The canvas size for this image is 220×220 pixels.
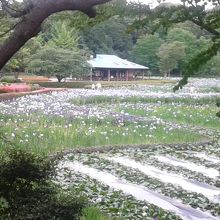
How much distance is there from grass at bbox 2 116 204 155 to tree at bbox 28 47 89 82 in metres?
26.3

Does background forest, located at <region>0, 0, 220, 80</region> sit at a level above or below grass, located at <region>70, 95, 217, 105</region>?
above

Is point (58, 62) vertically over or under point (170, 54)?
under

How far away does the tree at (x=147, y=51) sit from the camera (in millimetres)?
60906

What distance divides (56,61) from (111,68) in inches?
563

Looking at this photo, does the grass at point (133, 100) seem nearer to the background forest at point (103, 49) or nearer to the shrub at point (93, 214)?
the background forest at point (103, 49)

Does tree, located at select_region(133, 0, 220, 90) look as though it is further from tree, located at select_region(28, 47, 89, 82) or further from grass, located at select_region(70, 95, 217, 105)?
tree, located at select_region(28, 47, 89, 82)

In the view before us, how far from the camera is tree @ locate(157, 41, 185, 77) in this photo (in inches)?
2137

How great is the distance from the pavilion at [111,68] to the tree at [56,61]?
856cm

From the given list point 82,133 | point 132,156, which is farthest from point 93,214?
point 82,133

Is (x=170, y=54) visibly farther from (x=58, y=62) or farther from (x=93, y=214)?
(x=93, y=214)

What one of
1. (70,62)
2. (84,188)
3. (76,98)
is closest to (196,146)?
(84,188)

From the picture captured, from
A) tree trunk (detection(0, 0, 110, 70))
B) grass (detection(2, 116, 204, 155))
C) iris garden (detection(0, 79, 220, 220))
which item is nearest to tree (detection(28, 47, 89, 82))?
iris garden (detection(0, 79, 220, 220))

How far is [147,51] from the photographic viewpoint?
62.5 meters

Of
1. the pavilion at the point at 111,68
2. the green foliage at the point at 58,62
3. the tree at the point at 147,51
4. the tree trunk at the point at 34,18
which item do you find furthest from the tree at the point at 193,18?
the tree at the point at 147,51
